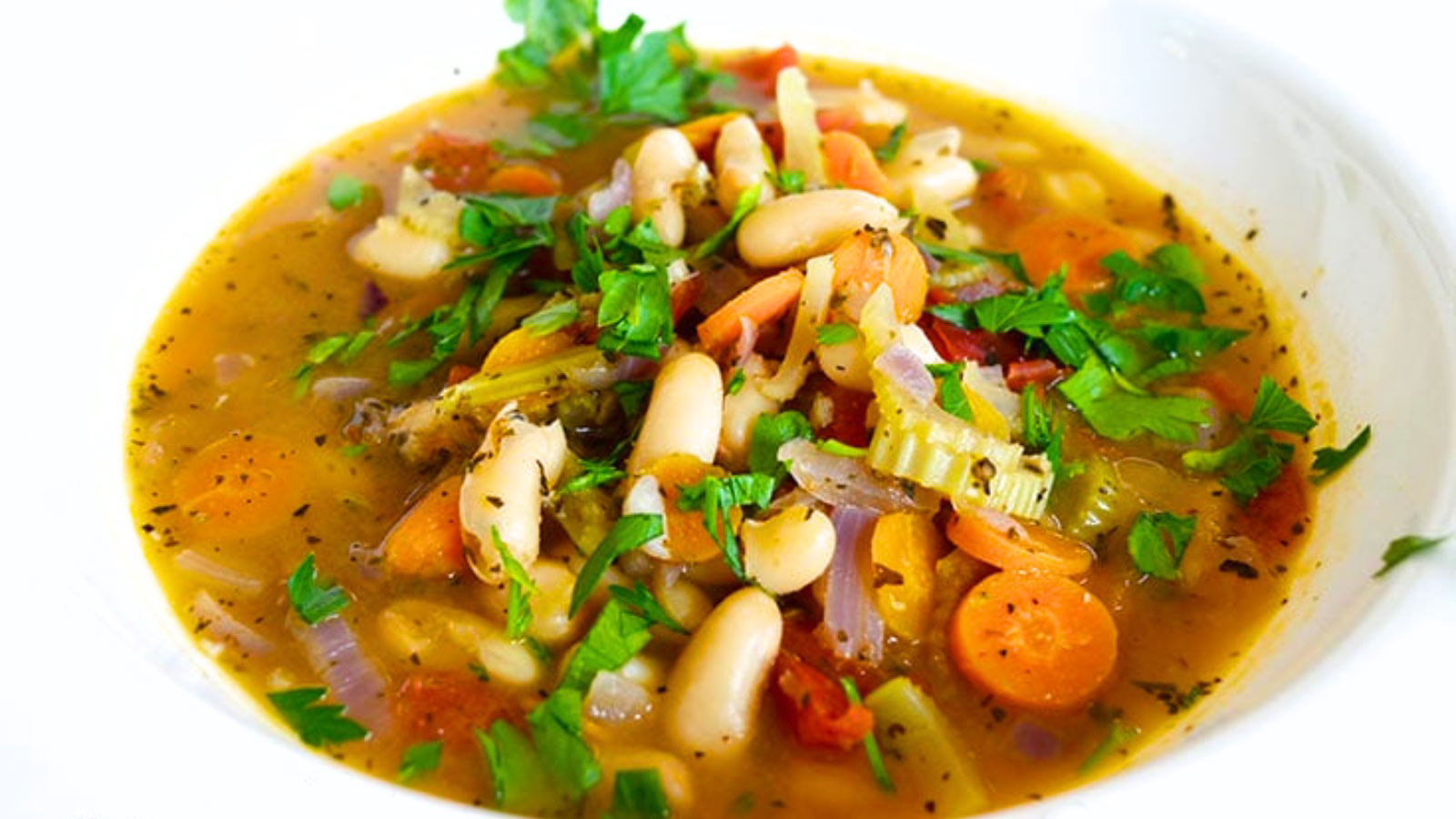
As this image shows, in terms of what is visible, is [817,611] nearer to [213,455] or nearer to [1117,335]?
[1117,335]

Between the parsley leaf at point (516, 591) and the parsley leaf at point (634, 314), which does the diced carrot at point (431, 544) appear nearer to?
the parsley leaf at point (516, 591)

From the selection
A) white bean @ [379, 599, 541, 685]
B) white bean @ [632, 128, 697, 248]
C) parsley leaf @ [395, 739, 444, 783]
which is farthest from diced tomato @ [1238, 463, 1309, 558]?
parsley leaf @ [395, 739, 444, 783]

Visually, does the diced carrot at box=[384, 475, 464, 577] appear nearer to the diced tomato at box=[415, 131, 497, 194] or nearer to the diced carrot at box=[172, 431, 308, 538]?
the diced carrot at box=[172, 431, 308, 538]

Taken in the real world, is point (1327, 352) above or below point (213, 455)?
above

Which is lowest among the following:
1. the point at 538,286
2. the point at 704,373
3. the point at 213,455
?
the point at 213,455

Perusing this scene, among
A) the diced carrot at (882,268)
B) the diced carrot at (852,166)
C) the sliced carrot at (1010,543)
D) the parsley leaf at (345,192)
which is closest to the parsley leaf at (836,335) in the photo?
the diced carrot at (882,268)

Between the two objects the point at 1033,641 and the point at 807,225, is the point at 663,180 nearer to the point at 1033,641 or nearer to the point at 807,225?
the point at 807,225

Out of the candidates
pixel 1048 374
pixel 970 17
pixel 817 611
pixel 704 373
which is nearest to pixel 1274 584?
pixel 1048 374
